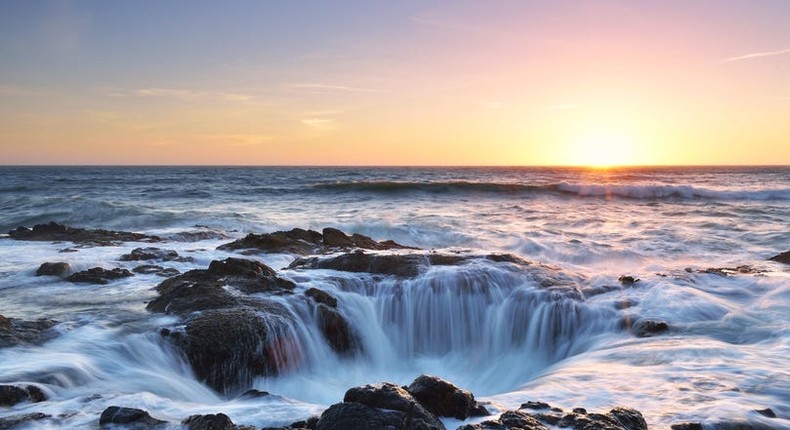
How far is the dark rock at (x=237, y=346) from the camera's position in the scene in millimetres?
5609

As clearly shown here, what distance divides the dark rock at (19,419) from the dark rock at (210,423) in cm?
99

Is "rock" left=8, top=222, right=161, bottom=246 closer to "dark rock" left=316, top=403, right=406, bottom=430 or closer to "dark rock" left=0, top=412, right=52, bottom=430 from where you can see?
"dark rock" left=0, top=412, right=52, bottom=430

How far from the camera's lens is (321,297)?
23.9 ft

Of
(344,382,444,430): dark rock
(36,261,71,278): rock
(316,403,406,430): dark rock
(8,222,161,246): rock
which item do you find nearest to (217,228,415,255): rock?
(8,222,161,246): rock

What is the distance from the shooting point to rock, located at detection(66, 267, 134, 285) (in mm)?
8281

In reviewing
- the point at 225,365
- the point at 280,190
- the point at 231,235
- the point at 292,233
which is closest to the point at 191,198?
the point at 280,190

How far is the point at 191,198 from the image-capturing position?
32062 millimetres

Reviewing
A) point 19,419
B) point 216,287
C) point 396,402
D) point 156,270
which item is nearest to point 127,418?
point 19,419

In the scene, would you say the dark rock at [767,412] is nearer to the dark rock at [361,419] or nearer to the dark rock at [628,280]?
the dark rock at [361,419]

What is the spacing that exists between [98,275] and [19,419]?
16.6 feet

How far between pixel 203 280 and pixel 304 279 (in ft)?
4.42

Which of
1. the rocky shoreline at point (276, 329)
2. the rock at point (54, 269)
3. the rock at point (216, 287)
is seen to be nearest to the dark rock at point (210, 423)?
the rocky shoreline at point (276, 329)

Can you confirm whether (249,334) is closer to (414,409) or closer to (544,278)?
(414,409)

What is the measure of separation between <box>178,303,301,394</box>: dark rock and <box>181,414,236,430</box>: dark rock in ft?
5.99
